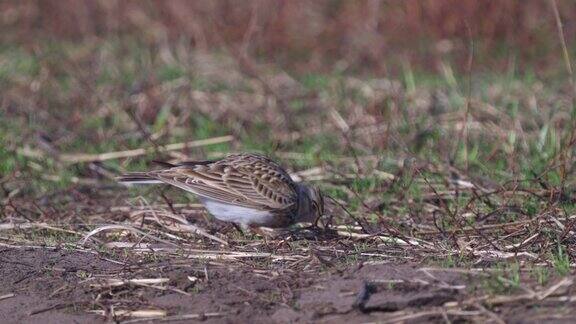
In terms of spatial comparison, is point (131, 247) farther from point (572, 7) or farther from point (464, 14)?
point (572, 7)

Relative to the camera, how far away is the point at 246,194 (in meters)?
7.39

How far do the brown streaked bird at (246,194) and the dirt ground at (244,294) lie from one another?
803 mm

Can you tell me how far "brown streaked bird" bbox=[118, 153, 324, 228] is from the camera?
7.30m

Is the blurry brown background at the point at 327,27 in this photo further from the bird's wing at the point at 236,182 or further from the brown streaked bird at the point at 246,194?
the brown streaked bird at the point at 246,194

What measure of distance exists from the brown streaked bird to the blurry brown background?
18.3 ft

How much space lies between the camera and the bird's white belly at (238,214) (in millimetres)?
7305

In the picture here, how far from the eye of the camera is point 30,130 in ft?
33.9

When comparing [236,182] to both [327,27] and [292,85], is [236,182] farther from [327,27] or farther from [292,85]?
[327,27]

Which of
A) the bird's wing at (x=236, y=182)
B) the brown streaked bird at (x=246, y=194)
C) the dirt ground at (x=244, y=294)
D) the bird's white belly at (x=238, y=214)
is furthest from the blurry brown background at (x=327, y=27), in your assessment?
the dirt ground at (x=244, y=294)

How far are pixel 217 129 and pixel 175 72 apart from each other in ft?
6.59

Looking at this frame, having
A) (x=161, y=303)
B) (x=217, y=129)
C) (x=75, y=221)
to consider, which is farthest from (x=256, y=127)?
(x=161, y=303)

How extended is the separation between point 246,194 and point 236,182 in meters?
0.11

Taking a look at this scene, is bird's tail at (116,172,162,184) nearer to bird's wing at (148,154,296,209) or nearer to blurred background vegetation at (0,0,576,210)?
bird's wing at (148,154,296,209)

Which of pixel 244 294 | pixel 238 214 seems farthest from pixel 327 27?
pixel 244 294
